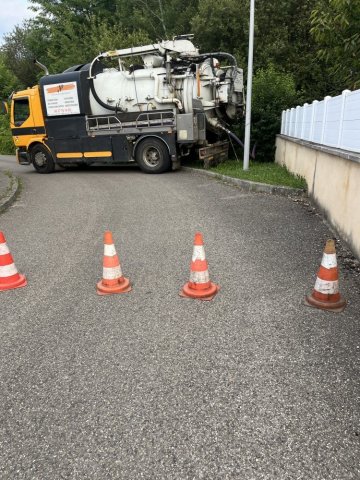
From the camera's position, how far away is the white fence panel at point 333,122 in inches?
213

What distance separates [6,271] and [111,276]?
1.26 m

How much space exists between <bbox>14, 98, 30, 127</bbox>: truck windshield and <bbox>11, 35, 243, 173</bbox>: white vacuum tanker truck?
0.16ft

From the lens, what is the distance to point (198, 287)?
399 centimetres

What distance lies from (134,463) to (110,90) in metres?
12.2

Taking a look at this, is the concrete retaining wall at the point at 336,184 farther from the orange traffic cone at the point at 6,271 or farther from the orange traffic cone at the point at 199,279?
the orange traffic cone at the point at 6,271

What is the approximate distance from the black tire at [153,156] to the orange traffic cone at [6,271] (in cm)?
833

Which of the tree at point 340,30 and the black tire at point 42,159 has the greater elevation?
the tree at point 340,30

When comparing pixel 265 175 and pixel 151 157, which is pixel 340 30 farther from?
pixel 151 157

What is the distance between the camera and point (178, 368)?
2867 millimetres

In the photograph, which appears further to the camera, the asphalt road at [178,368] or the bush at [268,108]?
the bush at [268,108]

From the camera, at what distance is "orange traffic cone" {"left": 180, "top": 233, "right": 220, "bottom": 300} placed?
3911mm

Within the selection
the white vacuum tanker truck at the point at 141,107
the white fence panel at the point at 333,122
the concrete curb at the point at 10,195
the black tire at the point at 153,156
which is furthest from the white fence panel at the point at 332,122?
the concrete curb at the point at 10,195

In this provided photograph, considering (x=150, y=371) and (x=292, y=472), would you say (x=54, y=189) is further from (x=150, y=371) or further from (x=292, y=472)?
(x=292, y=472)

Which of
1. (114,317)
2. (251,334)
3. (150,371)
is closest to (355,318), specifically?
(251,334)
